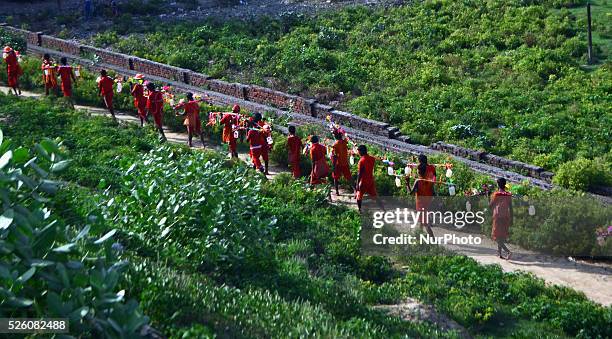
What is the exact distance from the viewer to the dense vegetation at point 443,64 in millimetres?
18359

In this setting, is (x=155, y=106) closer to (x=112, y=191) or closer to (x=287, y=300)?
(x=112, y=191)

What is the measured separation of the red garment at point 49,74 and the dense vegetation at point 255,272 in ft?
24.2

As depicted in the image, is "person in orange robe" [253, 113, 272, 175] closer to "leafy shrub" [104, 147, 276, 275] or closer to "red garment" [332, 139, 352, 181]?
"red garment" [332, 139, 352, 181]

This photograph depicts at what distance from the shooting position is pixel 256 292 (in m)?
9.81

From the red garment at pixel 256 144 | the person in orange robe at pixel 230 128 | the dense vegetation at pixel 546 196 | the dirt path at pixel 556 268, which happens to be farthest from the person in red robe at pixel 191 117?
the dirt path at pixel 556 268

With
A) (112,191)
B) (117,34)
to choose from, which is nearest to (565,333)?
(112,191)

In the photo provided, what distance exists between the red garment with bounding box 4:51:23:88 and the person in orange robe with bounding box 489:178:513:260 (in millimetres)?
12031

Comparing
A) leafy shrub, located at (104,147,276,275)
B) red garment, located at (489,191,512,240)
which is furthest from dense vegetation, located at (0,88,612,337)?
red garment, located at (489,191,512,240)

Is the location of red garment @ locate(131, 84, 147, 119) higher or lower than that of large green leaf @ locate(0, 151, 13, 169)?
lower

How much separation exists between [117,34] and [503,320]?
18929mm

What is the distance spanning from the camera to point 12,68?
812 inches

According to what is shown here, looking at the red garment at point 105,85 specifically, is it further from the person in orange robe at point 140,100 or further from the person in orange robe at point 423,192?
the person in orange robe at point 423,192

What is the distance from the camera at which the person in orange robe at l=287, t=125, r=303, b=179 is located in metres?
15.7

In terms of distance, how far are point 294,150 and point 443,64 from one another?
768 centimetres
